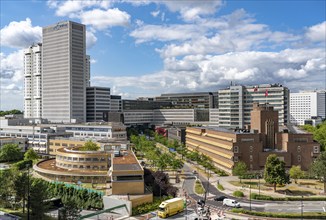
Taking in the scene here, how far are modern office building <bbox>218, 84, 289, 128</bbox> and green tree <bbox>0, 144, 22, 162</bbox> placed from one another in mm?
102143

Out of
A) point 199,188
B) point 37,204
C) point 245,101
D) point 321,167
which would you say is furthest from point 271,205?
point 245,101

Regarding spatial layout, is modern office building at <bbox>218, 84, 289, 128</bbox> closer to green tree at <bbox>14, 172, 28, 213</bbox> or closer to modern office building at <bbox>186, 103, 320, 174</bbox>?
modern office building at <bbox>186, 103, 320, 174</bbox>

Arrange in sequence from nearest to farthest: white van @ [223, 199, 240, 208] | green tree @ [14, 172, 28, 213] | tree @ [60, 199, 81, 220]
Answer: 1. tree @ [60, 199, 81, 220]
2. green tree @ [14, 172, 28, 213]
3. white van @ [223, 199, 240, 208]

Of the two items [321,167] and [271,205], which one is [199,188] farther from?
[321,167]

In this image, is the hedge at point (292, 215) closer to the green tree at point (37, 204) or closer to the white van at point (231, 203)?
the white van at point (231, 203)

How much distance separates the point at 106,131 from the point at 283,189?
88.8m

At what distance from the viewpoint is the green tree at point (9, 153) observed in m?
128

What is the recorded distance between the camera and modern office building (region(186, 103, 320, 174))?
99.9 metres

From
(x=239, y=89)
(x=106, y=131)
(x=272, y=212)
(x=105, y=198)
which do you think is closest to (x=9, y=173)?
(x=105, y=198)

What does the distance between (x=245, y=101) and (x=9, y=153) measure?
111823mm

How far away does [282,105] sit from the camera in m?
164

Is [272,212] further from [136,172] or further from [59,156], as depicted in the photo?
[59,156]

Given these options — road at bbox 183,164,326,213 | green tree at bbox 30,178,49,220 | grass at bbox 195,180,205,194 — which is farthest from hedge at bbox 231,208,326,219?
green tree at bbox 30,178,49,220

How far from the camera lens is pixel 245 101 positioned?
174 m
